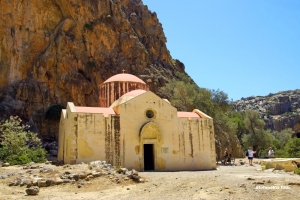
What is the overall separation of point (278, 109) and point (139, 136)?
256 ft

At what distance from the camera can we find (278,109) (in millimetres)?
88062

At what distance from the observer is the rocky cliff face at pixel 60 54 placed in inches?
1489

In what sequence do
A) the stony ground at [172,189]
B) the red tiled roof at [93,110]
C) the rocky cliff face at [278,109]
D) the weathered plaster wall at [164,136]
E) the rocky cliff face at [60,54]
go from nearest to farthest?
1. the stony ground at [172,189]
2. the red tiled roof at [93,110]
3. the weathered plaster wall at [164,136]
4. the rocky cliff face at [60,54]
5. the rocky cliff face at [278,109]

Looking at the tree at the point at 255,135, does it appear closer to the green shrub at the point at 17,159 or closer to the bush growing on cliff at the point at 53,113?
the bush growing on cliff at the point at 53,113

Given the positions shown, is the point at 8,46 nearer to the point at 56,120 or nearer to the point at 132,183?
the point at 56,120

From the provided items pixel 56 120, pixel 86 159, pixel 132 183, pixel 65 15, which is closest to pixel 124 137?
pixel 86 159

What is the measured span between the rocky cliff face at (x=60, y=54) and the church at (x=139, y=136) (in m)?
18.4

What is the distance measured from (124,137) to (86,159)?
292cm

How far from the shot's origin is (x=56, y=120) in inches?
1447

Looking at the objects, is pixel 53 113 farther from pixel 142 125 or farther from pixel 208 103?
pixel 142 125

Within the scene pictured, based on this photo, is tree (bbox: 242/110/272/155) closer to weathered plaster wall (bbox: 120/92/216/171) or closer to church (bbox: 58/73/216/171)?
church (bbox: 58/73/216/171)

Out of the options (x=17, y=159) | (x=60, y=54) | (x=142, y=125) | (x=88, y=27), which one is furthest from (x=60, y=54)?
(x=142, y=125)

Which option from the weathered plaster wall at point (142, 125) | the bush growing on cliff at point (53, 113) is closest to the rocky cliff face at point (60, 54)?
the bush growing on cliff at point (53, 113)

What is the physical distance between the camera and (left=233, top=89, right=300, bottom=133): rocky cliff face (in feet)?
241
